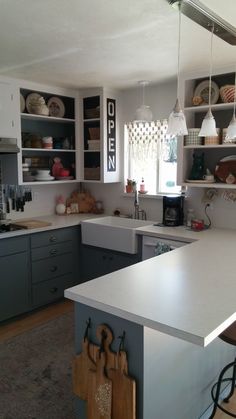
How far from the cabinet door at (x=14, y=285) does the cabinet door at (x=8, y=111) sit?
1.15 m

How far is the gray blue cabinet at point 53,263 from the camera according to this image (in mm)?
3295

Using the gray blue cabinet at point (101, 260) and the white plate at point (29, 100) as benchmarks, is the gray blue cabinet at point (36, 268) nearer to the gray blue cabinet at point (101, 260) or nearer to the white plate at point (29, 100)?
the gray blue cabinet at point (101, 260)

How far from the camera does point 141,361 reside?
141 cm

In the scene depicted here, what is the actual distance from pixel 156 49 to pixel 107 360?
6.69ft

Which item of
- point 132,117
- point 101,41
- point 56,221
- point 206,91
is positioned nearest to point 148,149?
point 132,117

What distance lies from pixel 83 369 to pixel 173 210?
2.00 meters

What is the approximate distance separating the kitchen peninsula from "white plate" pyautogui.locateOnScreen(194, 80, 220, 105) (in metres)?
1.56

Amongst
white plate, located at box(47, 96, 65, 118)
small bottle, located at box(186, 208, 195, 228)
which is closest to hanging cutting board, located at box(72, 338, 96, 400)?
small bottle, located at box(186, 208, 195, 228)

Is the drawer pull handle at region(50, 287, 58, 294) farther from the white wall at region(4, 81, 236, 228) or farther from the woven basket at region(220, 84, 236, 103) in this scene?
the woven basket at region(220, 84, 236, 103)

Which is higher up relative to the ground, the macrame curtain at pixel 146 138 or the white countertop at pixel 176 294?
the macrame curtain at pixel 146 138

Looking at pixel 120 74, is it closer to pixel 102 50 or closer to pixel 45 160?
pixel 102 50

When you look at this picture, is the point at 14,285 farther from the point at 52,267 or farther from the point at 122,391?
the point at 122,391

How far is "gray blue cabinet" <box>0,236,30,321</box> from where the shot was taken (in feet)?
9.91

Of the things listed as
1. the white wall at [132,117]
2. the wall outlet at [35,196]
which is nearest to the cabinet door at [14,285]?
the wall outlet at [35,196]
